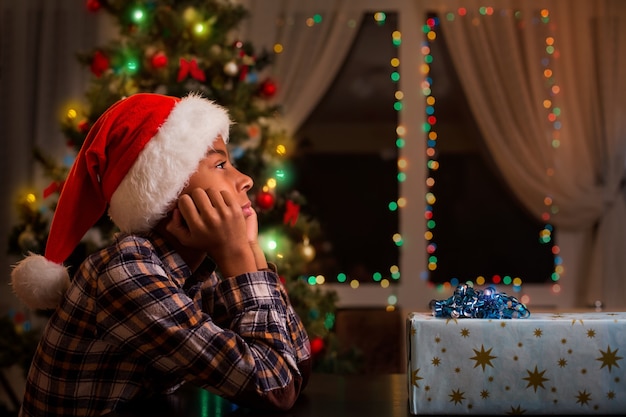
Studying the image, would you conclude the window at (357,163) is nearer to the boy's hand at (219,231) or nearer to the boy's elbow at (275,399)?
the boy's hand at (219,231)

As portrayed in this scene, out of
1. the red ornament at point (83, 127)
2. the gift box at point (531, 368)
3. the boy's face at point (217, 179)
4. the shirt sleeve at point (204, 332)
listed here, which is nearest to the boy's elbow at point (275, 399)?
the shirt sleeve at point (204, 332)

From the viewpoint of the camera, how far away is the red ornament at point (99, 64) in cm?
315

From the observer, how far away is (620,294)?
3889 millimetres

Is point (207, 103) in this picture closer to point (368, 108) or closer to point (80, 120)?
point (80, 120)

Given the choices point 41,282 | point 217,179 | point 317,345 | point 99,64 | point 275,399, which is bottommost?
point 317,345

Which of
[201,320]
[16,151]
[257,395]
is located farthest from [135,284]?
[16,151]

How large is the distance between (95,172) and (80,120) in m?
1.81

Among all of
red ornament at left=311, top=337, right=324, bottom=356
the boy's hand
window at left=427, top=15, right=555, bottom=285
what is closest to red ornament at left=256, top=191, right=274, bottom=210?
red ornament at left=311, top=337, right=324, bottom=356

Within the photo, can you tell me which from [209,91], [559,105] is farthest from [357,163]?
[209,91]

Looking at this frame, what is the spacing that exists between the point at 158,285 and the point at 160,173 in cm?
22

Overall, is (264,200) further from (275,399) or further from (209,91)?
(275,399)

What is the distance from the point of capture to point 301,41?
13.5ft

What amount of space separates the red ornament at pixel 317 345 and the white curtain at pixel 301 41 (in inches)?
52.1

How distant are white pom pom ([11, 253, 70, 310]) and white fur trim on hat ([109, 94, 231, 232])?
13 centimetres
